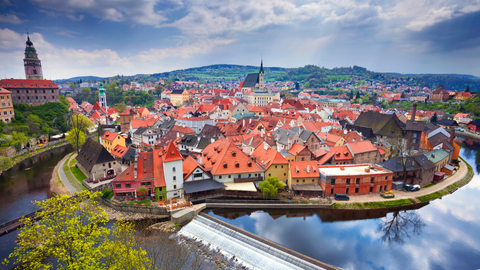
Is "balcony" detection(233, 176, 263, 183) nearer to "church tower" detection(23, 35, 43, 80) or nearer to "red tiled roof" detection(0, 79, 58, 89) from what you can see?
"red tiled roof" detection(0, 79, 58, 89)

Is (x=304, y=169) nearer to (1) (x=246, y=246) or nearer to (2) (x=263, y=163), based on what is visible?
(2) (x=263, y=163)

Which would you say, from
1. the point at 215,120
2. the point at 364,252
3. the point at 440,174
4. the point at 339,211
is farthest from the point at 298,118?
the point at 364,252

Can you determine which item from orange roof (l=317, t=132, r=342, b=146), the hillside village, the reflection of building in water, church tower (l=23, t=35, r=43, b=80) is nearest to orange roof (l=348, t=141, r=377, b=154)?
the hillside village

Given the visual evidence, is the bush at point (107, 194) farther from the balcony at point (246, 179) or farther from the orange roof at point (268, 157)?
the orange roof at point (268, 157)

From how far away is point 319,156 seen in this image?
45.8 metres

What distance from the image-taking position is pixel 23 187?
42062mm

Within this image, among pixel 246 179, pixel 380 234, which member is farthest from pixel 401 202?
pixel 246 179

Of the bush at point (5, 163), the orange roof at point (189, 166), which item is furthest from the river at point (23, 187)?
the orange roof at point (189, 166)

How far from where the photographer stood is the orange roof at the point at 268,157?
38.7 metres

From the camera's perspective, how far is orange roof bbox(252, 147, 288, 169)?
38656 millimetres

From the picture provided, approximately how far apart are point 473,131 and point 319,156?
84.2 meters

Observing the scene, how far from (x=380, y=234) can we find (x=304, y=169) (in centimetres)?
1279

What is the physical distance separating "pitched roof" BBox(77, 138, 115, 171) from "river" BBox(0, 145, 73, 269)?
664 cm

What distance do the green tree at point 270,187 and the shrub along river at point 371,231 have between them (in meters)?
2.47
